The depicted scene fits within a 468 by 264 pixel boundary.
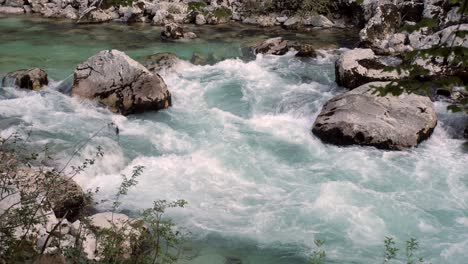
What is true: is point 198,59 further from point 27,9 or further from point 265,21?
point 27,9

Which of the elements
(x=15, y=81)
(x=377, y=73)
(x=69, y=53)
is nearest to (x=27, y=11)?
A: (x=69, y=53)

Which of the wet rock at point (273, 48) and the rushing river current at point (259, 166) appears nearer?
the rushing river current at point (259, 166)

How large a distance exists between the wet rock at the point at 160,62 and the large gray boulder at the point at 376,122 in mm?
5128

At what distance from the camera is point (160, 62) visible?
1302 cm

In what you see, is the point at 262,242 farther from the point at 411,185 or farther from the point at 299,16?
the point at 299,16

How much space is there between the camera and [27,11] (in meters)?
21.4

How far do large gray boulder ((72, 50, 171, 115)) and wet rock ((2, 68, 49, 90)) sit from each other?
108cm

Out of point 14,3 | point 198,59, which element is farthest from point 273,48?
point 14,3

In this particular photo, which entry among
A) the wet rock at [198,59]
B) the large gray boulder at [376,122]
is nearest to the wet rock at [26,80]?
the wet rock at [198,59]

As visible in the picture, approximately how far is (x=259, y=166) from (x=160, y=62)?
599 cm

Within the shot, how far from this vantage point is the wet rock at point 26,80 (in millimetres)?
10781

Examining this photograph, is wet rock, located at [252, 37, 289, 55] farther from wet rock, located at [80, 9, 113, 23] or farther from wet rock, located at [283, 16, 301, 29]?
wet rock, located at [80, 9, 113, 23]

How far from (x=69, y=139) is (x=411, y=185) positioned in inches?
247

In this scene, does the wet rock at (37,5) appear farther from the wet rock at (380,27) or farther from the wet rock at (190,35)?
the wet rock at (380,27)
